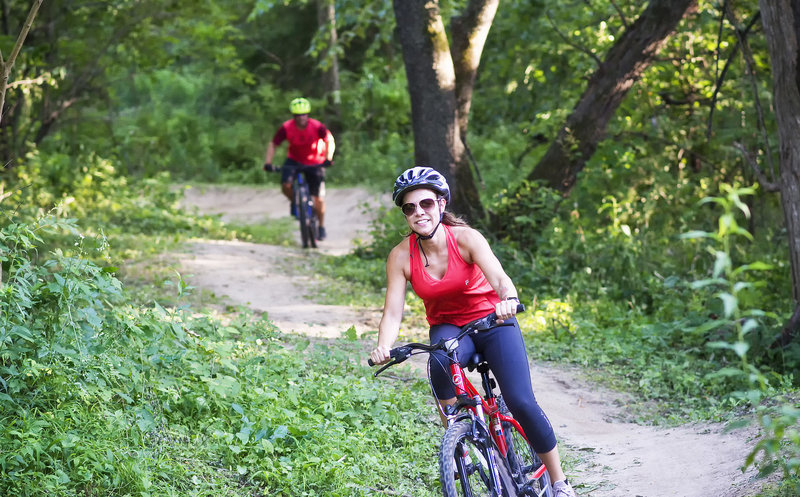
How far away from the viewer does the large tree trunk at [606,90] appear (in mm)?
10762

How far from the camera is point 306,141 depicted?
12.9m

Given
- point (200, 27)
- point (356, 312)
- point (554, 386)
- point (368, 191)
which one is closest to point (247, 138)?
point (368, 191)

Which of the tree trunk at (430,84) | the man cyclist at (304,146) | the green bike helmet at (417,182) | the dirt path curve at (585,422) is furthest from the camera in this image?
the man cyclist at (304,146)

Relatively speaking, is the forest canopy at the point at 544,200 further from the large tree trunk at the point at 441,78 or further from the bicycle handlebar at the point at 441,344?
the bicycle handlebar at the point at 441,344

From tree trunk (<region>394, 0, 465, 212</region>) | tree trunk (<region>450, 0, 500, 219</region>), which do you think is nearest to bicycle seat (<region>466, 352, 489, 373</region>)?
tree trunk (<region>394, 0, 465, 212</region>)

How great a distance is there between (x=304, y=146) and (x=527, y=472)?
9.21 meters

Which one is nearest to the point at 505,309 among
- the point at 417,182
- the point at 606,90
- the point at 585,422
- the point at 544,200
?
the point at 417,182

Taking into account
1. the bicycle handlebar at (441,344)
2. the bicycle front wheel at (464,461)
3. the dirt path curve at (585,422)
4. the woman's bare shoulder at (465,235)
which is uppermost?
the woman's bare shoulder at (465,235)

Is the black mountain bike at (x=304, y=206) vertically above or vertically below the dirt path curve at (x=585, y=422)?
above

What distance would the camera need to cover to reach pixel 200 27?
16438 mm

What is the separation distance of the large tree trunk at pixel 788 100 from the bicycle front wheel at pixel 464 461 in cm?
455

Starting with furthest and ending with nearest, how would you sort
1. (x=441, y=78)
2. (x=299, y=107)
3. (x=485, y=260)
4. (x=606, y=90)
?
(x=299, y=107), (x=606, y=90), (x=441, y=78), (x=485, y=260)

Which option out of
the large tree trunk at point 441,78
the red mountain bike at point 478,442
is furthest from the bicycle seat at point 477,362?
the large tree trunk at point 441,78

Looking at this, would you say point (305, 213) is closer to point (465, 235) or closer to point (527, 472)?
point (465, 235)
